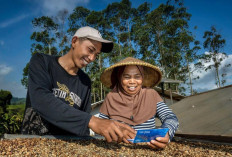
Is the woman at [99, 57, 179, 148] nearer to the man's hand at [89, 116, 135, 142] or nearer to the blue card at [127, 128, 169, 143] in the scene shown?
the blue card at [127, 128, 169, 143]

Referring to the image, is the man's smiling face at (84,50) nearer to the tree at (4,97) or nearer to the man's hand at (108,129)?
the man's hand at (108,129)

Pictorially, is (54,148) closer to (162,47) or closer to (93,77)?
(93,77)

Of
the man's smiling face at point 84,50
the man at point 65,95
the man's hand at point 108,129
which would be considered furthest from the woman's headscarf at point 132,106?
the man's hand at point 108,129

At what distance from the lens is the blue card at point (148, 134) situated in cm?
128

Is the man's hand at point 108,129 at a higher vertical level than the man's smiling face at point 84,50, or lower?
lower

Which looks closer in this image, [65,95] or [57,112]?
[57,112]

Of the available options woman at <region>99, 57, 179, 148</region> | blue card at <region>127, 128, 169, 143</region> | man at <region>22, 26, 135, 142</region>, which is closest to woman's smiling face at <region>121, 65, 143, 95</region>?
woman at <region>99, 57, 179, 148</region>

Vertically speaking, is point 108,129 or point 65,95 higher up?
point 65,95

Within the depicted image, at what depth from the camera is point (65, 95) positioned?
201cm

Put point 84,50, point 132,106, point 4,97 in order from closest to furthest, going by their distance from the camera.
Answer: point 132,106 → point 84,50 → point 4,97

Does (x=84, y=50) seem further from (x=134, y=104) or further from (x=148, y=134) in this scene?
(x=148, y=134)

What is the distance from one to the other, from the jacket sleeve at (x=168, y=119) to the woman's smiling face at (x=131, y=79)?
30 cm

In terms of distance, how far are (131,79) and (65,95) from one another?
750 mm

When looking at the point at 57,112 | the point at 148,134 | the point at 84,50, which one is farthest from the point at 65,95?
the point at 148,134
